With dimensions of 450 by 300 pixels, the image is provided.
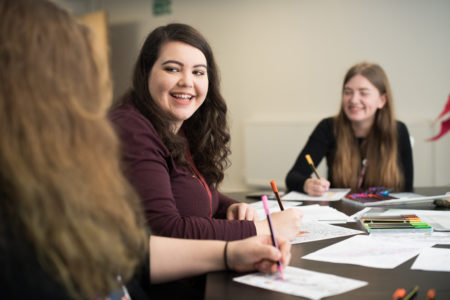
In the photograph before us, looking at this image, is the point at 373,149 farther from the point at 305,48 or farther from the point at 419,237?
the point at 305,48

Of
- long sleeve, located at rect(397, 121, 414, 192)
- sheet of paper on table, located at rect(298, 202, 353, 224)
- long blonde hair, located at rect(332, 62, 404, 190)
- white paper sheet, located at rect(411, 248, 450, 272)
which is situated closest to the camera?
white paper sheet, located at rect(411, 248, 450, 272)

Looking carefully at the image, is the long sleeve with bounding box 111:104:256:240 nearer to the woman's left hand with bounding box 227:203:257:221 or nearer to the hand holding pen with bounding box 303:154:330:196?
the woman's left hand with bounding box 227:203:257:221

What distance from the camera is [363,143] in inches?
91.6

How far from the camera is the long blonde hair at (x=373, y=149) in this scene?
7.13 feet

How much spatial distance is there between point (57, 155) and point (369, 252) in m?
0.75

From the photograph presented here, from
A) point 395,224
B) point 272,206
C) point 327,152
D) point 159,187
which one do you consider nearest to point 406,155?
point 327,152

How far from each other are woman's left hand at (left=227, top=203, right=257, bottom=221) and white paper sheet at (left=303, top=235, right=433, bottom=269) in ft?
1.15

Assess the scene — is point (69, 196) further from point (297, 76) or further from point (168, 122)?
point (297, 76)

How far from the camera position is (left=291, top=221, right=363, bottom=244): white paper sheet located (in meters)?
1.14

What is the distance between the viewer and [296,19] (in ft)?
13.8

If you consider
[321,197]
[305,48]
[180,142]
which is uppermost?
[305,48]

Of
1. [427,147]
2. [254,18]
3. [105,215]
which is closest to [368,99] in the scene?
[427,147]

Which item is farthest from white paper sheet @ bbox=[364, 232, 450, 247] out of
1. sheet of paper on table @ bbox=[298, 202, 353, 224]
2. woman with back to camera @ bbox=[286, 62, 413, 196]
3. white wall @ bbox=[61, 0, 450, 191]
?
white wall @ bbox=[61, 0, 450, 191]

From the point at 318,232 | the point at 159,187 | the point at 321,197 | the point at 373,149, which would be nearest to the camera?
the point at 159,187
